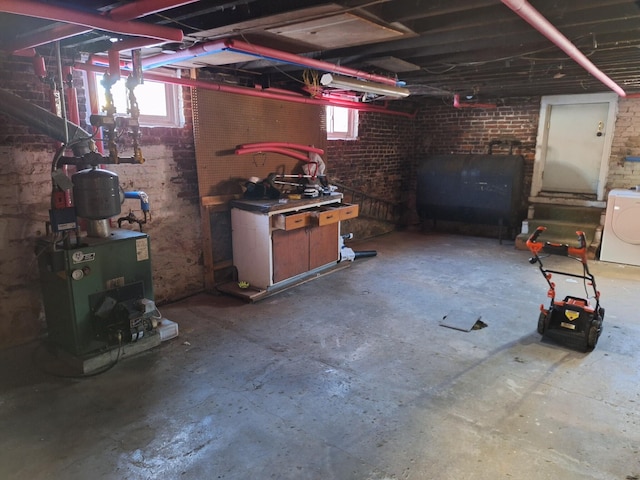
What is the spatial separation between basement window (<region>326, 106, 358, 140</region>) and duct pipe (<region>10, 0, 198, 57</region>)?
4.03 meters

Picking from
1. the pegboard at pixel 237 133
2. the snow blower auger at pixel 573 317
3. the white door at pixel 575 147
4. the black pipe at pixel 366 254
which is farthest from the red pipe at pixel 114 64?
the white door at pixel 575 147

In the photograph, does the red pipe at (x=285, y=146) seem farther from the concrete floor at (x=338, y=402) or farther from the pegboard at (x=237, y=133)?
the concrete floor at (x=338, y=402)

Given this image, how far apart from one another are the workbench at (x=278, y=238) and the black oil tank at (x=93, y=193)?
1.58 m

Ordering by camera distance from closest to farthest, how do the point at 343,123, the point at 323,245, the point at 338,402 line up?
1. the point at 338,402
2. the point at 323,245
3. the point at 343,123

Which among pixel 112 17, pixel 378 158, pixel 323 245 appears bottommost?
pixel 323 245

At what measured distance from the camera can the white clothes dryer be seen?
546cm

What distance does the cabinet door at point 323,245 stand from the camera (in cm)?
492

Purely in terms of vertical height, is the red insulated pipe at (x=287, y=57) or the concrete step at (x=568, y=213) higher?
the red insulated pipe at (x=287, y=57)

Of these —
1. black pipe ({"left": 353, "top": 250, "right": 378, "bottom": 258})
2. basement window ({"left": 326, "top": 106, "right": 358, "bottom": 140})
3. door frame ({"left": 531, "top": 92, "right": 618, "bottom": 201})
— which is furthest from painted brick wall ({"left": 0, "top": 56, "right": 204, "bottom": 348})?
door frame ({"left": 531, "top": 92, "right": 618, "bottom": 201})

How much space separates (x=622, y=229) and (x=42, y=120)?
6.38m

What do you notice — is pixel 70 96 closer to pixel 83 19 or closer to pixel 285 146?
pixel 83 19

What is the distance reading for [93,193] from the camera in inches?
114

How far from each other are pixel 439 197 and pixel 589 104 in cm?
254

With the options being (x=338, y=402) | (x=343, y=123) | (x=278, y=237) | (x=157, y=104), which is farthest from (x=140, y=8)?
(x=343, y=123)
